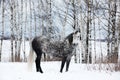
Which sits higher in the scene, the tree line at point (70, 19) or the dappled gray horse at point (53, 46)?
the tree line at point (70, 19)

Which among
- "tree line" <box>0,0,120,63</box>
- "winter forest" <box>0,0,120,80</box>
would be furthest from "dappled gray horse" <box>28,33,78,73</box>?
"tree line" <box>0,0,120,63</box>

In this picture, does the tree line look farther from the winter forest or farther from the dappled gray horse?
the dappled gray horse

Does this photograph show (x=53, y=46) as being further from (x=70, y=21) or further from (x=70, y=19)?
(x=70, y=19)

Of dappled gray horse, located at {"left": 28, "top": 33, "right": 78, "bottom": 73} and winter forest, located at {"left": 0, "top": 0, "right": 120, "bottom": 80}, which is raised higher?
winter forest, located at {"left": 0, "top": 0, "right": 120, "bottom": 80}

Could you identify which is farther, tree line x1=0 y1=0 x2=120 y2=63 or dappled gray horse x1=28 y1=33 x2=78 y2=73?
tree line x1=0 y1=0 x2=120 y2=63

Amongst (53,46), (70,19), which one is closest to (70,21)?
(70,19)

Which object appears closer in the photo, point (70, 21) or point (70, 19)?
point (70, 21)

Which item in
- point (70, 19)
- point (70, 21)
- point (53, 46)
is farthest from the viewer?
point (70, 19)

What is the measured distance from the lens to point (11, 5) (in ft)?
88.7

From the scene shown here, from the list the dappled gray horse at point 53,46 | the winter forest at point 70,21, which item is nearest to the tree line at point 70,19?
the winter forest at point 70,21

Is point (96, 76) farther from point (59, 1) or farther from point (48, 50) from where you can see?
point (59, 1)

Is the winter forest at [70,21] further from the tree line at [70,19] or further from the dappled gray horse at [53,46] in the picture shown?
the dappled gray horse at [53,46]

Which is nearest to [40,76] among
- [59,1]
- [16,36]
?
[16,36]

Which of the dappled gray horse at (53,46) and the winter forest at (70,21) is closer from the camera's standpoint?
the dappled gray horse at (53,46)
